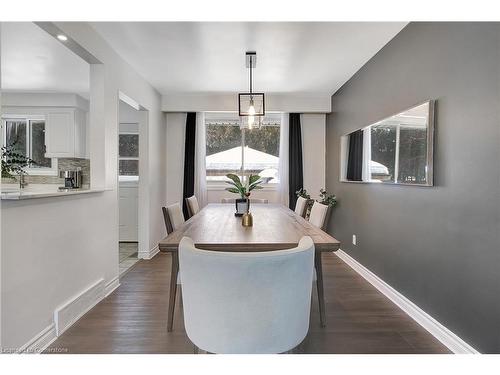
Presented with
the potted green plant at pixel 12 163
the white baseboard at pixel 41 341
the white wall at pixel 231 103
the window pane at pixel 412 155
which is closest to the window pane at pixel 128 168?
the white wall at pixel 231 103

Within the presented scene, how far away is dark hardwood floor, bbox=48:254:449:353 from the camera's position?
6.36 ft

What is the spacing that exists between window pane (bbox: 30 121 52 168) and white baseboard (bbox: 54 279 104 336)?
3.10 m

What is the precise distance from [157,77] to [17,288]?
2901mm

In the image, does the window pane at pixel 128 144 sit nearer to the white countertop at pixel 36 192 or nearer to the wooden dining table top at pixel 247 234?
the white countertop at pixel 36 192

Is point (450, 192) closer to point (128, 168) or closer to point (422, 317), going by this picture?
point (422, 317)

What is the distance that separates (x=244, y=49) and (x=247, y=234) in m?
1.94

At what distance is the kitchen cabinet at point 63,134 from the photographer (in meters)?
4.64

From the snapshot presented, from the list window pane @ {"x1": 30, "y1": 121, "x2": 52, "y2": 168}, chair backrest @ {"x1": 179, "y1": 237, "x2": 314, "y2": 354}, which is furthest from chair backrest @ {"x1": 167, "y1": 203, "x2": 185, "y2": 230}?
window pane @ {"x1": 30, "y1": 121, "x2": 52, "y2": 168}

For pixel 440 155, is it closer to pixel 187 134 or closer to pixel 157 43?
pixel 157 43

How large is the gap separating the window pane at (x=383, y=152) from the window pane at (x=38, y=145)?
15.9 ft

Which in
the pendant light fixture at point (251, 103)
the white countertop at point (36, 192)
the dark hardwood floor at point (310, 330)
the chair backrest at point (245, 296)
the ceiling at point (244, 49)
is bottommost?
the dark hardwood floor at point (310, 330)

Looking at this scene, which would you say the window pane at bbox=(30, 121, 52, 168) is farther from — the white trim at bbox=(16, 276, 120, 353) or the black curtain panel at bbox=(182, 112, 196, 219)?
the white trim at bbox=(16, 276, 120, 353)

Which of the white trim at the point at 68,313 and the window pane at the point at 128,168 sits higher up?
the window pane at the point at 128,168
